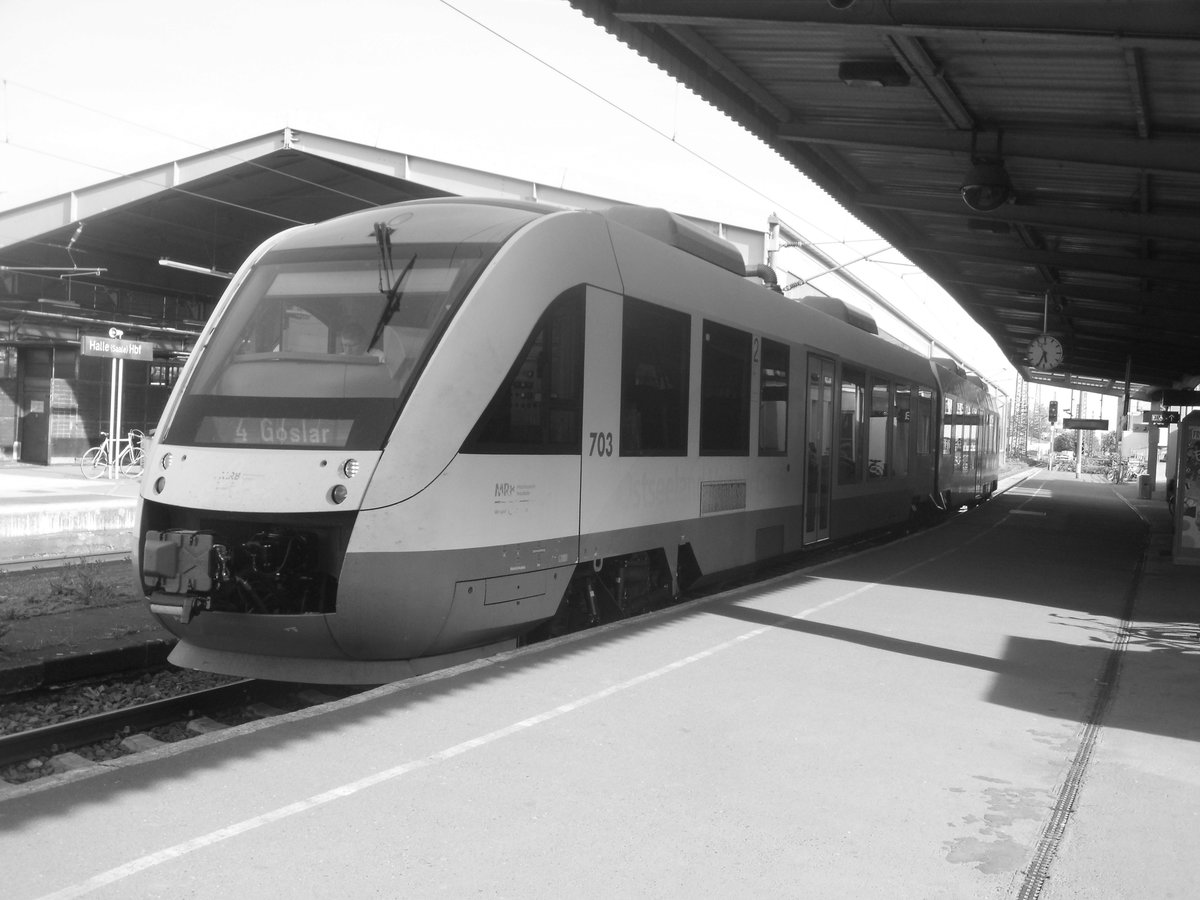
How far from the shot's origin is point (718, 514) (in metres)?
9.87

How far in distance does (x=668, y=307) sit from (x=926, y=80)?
350cm

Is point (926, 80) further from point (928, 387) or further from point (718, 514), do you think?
point (928, 387)

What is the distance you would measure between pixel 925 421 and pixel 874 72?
1039 centimetres

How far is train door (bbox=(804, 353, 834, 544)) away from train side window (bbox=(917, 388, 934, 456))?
6004 mm

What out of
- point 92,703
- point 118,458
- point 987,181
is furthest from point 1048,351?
point 118,458

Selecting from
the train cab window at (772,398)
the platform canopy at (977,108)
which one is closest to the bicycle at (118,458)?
the train cab window at (772,398)

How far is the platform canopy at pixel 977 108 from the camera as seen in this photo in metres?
8.38

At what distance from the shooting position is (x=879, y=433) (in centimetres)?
1556

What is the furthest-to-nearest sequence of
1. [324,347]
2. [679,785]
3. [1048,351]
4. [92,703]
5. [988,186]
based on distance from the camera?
[1048,351]
[988,186]
[92,703]
[324,347]
[679,785]

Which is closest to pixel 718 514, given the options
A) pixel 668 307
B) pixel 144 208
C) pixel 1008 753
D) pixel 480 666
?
pixel 668 307

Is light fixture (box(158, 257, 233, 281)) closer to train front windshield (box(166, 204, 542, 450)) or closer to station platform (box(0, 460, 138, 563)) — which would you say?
station platform (box(0, 460, 138, 563))

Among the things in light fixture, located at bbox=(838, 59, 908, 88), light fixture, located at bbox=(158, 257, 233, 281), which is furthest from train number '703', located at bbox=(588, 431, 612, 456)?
light fixture, located at bbox=(158, 257, 233, 281)

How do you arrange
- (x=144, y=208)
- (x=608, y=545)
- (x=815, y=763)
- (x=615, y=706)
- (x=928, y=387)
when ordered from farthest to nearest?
(x=144, y=208) < (x=928, y=387) < (x=608, y=545) < (x=615, y=706) < (x=815, y=763)

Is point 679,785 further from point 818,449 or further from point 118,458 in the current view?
point 118,458
